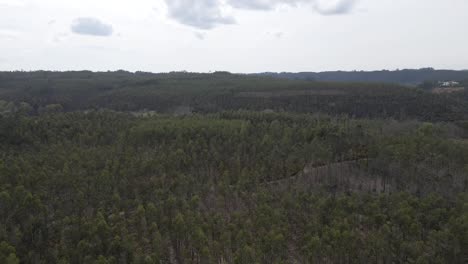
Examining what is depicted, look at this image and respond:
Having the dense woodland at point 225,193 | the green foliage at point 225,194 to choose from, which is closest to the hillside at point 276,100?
the dense woodland at point 225,193

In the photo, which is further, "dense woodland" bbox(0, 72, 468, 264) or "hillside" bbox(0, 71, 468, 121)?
"hillside" bbox(0, 71, 468, 121)

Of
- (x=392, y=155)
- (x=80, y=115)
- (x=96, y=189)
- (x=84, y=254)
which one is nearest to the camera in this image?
(x=84, y=254)

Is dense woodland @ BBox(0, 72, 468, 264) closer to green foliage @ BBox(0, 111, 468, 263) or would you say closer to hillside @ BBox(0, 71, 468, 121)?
green foliage @ BBox(0, 111, 468, 263)

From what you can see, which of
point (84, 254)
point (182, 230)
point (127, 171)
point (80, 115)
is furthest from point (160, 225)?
point (80, 115)

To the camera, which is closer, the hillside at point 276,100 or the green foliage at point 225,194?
the green foliage at point 225,194

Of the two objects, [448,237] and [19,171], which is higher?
[19,171]

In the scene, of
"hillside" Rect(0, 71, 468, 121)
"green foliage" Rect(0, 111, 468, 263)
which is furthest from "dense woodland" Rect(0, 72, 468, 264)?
"hillside" Rect(0, 71, 468, 121)

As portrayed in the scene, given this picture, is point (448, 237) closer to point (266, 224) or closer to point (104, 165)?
point (266, 224)

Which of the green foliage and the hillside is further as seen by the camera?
the hillside

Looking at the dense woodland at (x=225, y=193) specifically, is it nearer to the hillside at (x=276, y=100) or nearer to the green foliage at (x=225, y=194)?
the green foliage at (x=225, y=194)
